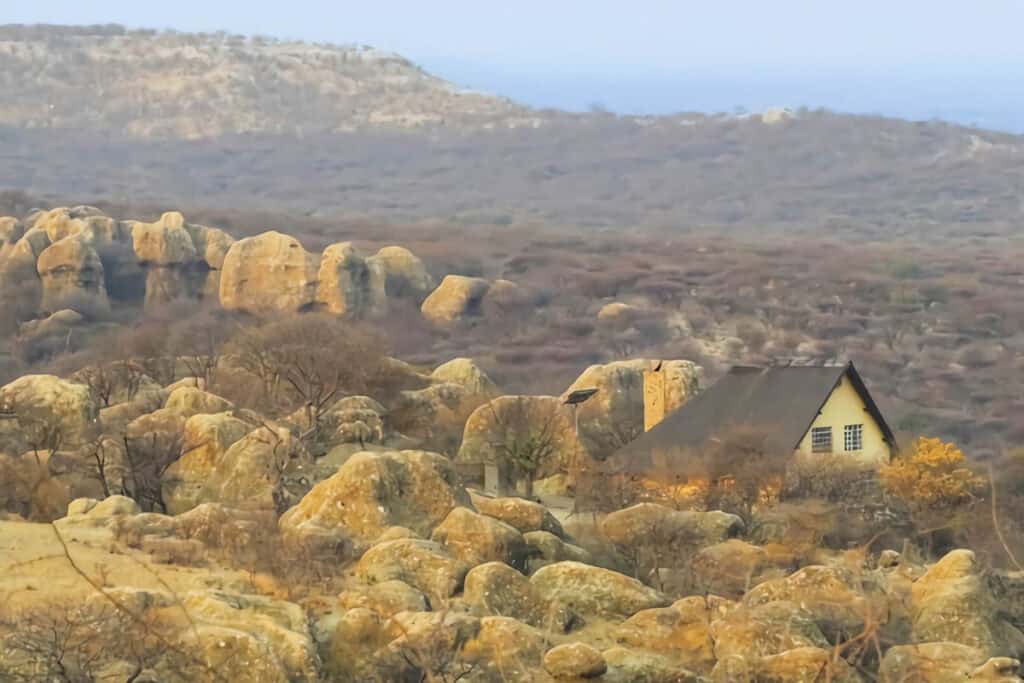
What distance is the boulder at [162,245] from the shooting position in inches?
3563

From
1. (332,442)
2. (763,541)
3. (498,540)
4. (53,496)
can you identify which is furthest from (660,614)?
(332,442)

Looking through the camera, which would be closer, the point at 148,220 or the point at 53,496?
the point at 53,496

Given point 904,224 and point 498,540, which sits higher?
point 498,540

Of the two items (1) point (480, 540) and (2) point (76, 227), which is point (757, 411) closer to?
(1) point (480, 540)

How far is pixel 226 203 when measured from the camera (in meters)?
180

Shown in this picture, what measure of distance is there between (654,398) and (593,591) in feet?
67.5

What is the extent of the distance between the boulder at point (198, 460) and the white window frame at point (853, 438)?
39.1 feet

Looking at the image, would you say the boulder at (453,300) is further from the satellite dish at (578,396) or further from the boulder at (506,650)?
the boulder at (506,650)

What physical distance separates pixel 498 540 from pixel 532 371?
5259 cm

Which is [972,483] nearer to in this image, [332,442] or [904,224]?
[332,442]

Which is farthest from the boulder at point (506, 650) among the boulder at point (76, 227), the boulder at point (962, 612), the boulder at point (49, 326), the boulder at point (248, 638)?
the boulder at point (76, 227)

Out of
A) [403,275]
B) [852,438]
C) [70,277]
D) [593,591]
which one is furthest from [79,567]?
[403,275]

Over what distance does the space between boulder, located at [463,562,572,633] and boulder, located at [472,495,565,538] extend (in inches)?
134

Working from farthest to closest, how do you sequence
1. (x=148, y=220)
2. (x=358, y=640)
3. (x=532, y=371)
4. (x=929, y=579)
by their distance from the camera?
1. (x=148, y=220)
2. (x=532, y=371)
3. (x=929, y=579)
4. (x=358, y=640)
